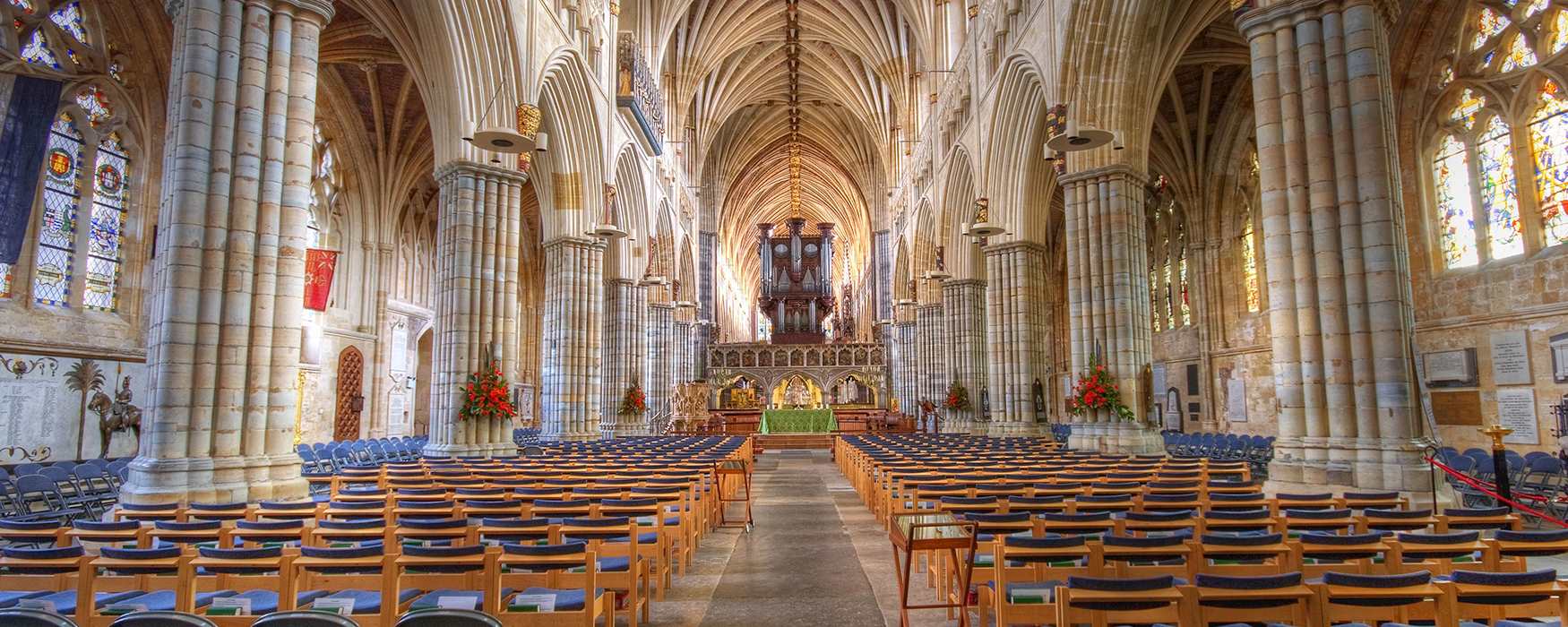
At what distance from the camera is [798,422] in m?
32.4

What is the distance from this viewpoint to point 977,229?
16734 millimetres

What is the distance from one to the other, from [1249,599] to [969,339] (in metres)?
26.2

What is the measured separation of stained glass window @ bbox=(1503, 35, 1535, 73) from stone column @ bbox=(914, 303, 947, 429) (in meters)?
19.5

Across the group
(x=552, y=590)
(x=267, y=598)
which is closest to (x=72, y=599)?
(x=267, y=598)

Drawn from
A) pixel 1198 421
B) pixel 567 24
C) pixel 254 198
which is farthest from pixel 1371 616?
pixel 1198 421

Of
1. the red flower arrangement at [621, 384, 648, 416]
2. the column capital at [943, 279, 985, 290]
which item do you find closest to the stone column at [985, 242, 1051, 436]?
the column capital at [943, 279, 985, 290]

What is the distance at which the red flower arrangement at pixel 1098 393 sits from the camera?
15164 millimetres

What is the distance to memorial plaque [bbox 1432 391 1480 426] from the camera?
51.1 ft

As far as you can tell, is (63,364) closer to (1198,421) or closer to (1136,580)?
(1136,580)

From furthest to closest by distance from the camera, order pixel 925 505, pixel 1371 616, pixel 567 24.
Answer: pixel 567 24, pixel 925 505, pixel 1371 616

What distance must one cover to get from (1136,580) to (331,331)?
25.9 m

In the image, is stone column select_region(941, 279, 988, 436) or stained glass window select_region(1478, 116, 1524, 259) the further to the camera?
stone column select_region(941, 279, 988, 436)

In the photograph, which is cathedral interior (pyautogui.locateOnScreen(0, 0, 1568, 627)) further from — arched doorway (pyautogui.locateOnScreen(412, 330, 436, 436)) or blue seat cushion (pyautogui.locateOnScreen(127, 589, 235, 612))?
blue seat cushion (pyautogui.locateOnScreen(127, 589, 235, 612))

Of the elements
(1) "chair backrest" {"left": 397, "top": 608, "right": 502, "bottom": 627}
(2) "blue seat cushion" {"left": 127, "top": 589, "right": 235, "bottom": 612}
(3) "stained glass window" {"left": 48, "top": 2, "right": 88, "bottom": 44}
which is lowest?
(2) "blue seat cushion" {"left": 127, "top": 589, "right": 235, "bottom": 612}
